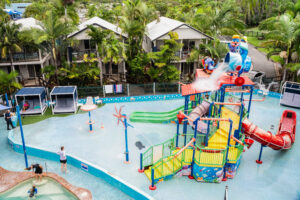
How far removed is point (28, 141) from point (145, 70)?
13.6 metres

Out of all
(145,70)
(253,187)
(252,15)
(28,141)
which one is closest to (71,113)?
(28,141)

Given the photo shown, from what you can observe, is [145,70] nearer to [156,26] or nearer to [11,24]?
[156,26]

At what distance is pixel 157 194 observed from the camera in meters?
13.1

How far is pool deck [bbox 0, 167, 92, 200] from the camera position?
13242 mm

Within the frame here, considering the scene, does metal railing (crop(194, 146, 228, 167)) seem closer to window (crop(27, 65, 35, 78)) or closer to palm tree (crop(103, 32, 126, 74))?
palm tree (crop(103, 32, 126, 74))

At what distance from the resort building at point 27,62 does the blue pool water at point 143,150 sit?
331 inches

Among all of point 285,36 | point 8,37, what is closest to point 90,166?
point 8,37

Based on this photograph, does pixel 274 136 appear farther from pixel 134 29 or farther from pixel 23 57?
pixel 23 57

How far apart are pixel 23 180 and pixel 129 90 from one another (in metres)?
14.1

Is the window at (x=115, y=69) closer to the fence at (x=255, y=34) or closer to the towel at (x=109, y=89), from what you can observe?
the towel at (x=109, y=89)

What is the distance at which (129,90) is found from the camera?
26.3 metres

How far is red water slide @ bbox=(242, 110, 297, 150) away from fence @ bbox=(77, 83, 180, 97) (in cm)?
1103

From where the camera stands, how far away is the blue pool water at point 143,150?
13422mm

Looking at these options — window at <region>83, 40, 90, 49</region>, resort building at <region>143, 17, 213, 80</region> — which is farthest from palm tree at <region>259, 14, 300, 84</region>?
window at <region>83, 40, 90, 49</region>
